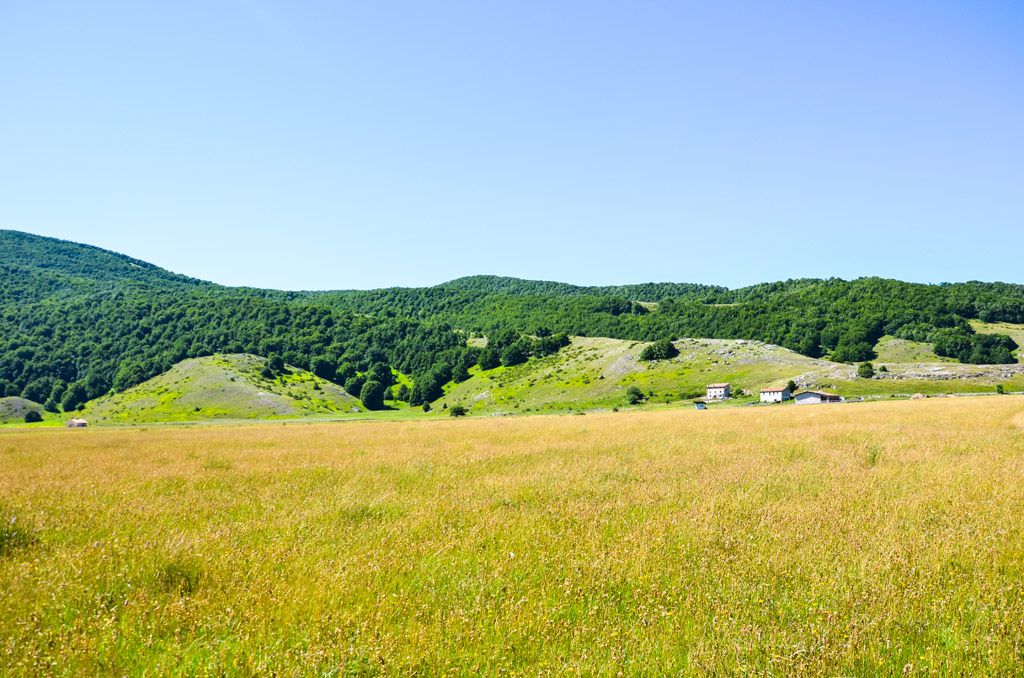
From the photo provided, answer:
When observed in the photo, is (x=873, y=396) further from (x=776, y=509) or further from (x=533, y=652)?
(x=533, y=652)

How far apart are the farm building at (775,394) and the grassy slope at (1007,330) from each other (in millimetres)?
112199

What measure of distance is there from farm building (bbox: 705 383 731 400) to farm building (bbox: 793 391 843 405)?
14497mm

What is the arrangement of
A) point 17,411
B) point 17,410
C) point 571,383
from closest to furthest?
point 571,383, point 17,411, point 17,410

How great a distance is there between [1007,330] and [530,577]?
243825 mm

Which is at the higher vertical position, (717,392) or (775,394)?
(775,394)

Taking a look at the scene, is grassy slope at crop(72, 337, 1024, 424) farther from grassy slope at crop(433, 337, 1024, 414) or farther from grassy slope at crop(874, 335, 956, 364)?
grassy slope at crop(874, 335, 956, 364)

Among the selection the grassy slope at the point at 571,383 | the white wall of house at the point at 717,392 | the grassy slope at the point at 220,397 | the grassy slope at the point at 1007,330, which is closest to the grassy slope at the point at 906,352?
the grassy slope at the point at 571,383

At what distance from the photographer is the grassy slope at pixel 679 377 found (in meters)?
94.9

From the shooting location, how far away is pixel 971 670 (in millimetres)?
4051

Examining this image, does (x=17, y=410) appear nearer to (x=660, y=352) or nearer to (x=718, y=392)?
(x=660, y=352)

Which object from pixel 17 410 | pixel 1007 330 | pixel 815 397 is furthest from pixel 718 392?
pixel 17 410

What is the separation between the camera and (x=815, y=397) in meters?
89.8

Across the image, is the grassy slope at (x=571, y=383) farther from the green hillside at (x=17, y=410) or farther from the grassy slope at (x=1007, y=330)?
the grassy slope at (x=1007, y=330)

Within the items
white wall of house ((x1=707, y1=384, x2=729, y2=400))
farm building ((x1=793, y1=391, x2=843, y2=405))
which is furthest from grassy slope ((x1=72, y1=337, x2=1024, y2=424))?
farm building ((x1=793, y1=391, x2=843, y2=405))
